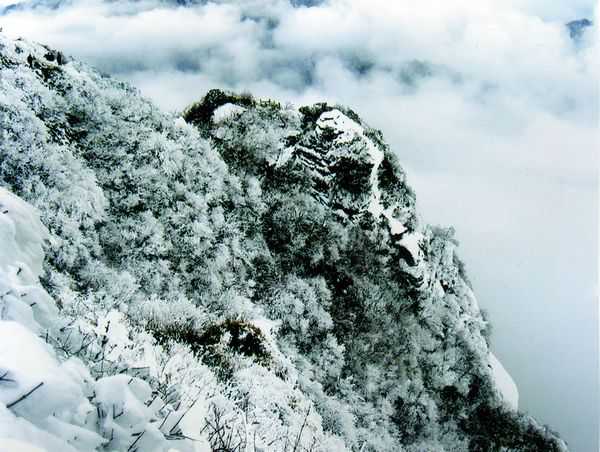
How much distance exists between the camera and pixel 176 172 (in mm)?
16391

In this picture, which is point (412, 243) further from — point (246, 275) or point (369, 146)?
point (246, 275)

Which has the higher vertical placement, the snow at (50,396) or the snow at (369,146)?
the snow at (50,396)

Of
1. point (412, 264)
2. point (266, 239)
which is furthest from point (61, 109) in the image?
point (412, 264)

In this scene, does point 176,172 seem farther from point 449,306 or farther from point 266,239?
point 449,306

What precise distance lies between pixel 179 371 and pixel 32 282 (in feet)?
9.64

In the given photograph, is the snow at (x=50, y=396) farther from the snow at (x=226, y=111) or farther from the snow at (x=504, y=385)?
the snow at (x=504, y=385)

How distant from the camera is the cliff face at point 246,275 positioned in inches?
239

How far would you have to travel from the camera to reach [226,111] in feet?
83.4

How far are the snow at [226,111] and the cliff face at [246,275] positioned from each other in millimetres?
143

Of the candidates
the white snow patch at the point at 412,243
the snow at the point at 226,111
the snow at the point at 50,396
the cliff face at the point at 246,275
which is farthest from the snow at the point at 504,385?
the snow at the point at 50,396

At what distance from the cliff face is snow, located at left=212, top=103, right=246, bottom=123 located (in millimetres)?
143

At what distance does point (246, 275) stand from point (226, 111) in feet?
40.8

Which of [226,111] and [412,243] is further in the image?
[412,243]

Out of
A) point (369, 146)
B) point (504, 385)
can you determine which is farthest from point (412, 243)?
point (504, 385)
